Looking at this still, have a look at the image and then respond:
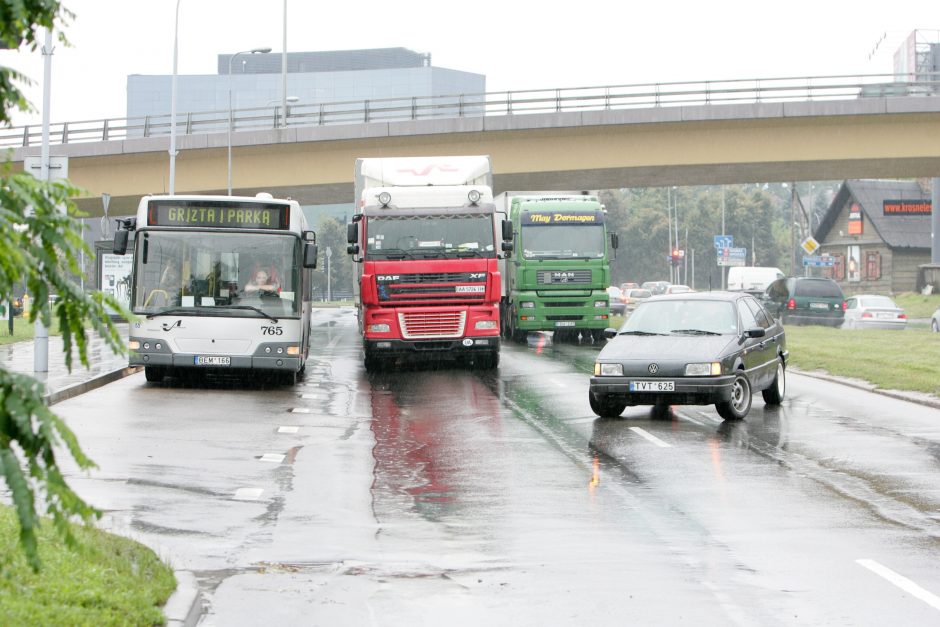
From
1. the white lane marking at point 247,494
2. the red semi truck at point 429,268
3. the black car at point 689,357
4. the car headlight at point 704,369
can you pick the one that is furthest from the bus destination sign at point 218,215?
the white lane marking at point 247,494

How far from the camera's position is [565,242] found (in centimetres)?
3394

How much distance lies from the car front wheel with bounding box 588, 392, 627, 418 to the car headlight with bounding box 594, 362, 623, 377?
1.09 ft

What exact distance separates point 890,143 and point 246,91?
525ft

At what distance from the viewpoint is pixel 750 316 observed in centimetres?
1794

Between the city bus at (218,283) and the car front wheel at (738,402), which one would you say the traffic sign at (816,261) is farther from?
the car front wheel at (738,402)

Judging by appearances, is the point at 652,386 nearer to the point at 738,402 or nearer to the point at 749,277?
the point at 738,402

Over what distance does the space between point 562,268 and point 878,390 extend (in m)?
13.8

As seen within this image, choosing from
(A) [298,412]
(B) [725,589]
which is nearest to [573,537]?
(B) [725,589]

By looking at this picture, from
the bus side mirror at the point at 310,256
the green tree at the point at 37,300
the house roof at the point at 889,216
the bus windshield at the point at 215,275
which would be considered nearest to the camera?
the green tree at the point at 37,300

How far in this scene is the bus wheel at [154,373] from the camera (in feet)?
68.4

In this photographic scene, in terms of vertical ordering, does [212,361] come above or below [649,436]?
above

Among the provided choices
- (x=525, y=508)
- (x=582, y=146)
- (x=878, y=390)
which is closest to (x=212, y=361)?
(x=878, y=390)

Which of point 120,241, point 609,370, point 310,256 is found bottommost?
point 609,370

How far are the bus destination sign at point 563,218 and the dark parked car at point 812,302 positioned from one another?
1490 cm
